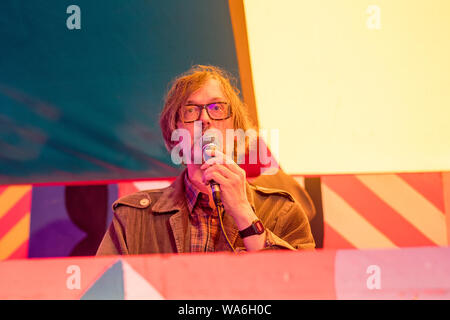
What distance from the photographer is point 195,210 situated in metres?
1.31

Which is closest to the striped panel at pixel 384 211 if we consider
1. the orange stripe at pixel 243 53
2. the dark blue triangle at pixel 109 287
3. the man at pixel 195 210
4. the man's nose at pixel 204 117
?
the man at pixel 195 210

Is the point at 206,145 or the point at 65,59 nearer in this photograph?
the point at 206,145

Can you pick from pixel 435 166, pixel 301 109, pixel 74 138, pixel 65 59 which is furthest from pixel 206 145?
pixel 435 166

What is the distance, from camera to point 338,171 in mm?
1511

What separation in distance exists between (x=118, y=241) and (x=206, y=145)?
1.36 feet

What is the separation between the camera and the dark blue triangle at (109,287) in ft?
3.75

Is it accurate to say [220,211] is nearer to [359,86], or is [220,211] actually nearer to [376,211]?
[376,211]

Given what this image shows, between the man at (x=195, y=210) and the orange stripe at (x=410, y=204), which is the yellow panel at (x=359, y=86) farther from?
the man at (x=195, y=210)

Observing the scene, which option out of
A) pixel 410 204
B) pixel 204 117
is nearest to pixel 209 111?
pixel 204 117

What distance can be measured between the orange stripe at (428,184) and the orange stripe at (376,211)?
12cm

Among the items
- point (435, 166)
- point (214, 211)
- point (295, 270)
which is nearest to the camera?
point (295, 270)

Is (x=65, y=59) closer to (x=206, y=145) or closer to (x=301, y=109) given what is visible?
Answer: (x=206, y=145)

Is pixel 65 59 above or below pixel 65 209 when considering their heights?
above

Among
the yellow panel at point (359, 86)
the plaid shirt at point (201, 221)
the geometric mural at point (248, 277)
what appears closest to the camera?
the geometric mural at point (248, 277)
